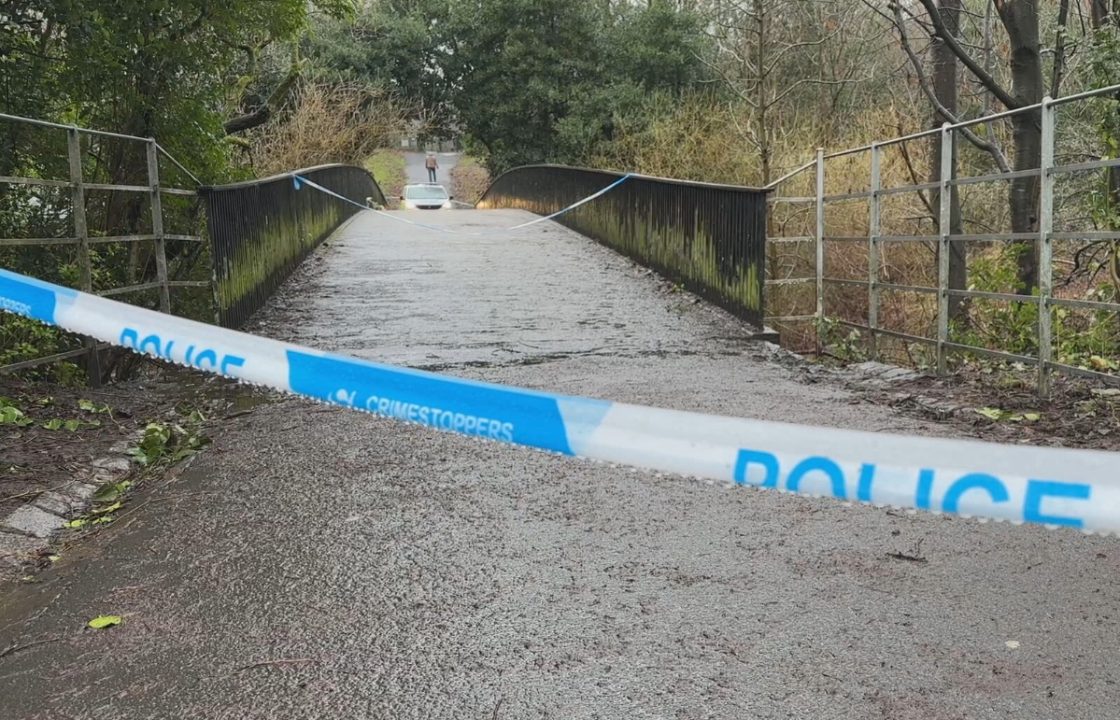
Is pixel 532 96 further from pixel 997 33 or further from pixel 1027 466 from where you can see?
pixel 1027 466

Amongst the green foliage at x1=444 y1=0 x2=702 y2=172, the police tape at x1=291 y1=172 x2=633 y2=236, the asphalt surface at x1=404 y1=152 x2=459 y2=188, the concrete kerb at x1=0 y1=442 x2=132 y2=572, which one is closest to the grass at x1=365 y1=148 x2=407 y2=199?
the asphalt surface at x1=404 y1=152 x2=459 y2=188

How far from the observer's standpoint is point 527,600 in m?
3.54

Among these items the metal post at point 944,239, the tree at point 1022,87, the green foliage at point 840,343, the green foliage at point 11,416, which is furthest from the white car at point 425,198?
the green foliage at point 11,416

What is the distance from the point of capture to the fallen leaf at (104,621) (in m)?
3.36

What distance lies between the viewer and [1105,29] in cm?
828

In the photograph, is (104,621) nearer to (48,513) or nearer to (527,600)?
(48,513)

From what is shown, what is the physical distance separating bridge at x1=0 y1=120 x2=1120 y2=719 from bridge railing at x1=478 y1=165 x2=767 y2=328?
3.38 m

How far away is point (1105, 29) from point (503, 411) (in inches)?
326

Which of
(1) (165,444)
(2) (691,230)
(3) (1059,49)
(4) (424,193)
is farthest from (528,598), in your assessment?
(4) (424,193)

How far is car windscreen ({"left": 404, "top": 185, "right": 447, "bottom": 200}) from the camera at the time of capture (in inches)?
1438

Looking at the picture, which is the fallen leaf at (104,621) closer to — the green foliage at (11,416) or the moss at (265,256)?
the green foliage at (11,416)

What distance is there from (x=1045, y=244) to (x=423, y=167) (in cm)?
6261

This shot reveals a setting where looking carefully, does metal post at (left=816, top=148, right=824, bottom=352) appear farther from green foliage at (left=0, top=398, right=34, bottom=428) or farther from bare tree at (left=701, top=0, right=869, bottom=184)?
bare tree at (left=701, top=0, right=869, bottom=184)

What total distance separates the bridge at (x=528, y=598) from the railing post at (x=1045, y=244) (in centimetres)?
95
